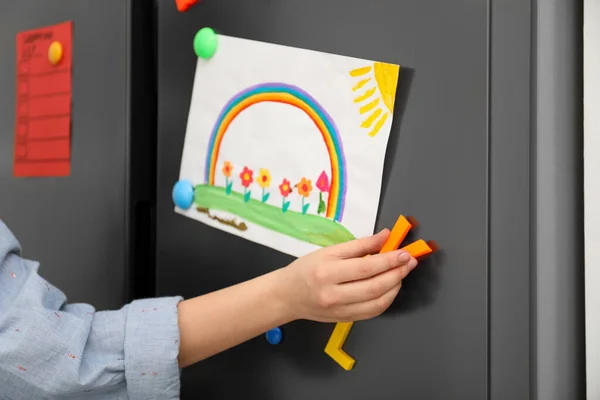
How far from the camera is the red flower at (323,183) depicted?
2.24 ft

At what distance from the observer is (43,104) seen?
1.02 m

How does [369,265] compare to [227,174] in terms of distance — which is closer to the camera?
[369,265]

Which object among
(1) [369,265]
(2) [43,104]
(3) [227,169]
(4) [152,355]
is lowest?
(4) [152,355]

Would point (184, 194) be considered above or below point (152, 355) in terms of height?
above

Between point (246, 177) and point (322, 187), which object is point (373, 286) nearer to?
point (322, 187)

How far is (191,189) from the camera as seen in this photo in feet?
2.72

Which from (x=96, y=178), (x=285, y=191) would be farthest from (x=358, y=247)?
(x=96, y=178)

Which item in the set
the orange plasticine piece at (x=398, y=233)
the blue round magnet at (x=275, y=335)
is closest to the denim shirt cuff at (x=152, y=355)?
the blue round magnet at (x=275, y=335)

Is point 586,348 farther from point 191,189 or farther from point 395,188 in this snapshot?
point 191,189

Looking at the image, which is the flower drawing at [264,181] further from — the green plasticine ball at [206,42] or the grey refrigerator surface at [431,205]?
the green plasticine ball at [206,42]

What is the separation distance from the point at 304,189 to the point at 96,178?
416 mm

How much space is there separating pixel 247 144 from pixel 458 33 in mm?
294

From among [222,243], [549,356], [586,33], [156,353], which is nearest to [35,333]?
[156,353]

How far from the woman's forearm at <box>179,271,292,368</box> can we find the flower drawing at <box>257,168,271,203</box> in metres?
0.12
